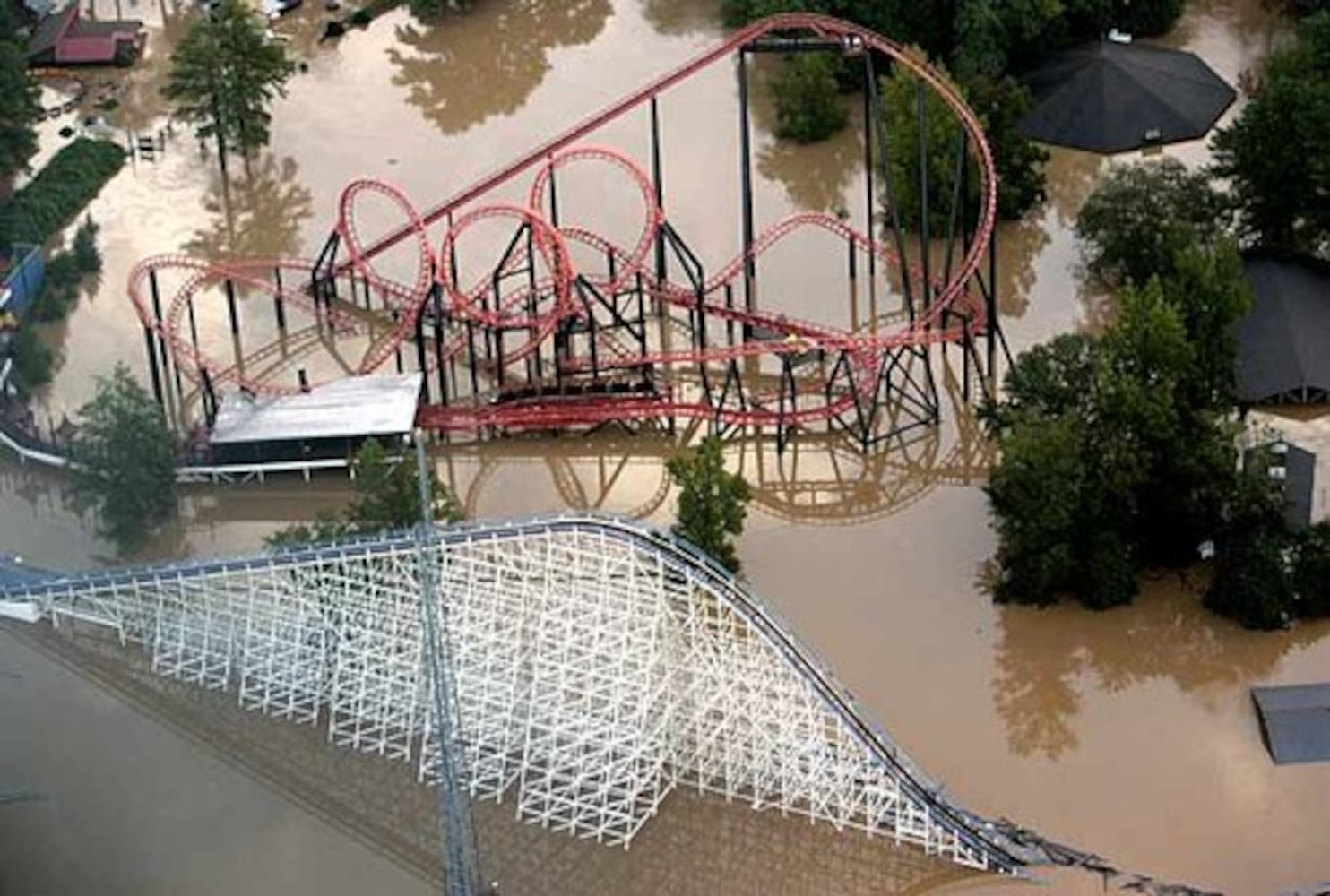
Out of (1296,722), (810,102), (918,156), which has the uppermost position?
(810,102)

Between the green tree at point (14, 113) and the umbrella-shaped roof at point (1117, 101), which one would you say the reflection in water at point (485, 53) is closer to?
the green tree at point (14, 113)

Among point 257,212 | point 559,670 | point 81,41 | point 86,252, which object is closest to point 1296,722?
point 559,670

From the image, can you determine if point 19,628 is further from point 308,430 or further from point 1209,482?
point 1209,482

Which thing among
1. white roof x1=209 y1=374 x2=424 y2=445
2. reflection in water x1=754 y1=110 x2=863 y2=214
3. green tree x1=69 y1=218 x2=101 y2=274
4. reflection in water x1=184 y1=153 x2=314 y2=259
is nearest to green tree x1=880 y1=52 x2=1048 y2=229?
reflection in water x1=754 y1=110 x2=863 y2=214

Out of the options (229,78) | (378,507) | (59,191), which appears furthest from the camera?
(229,78)

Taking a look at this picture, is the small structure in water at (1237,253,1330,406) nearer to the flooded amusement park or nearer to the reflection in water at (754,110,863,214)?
the flooded amusement park

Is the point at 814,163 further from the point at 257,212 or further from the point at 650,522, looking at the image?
the point at 650,522
